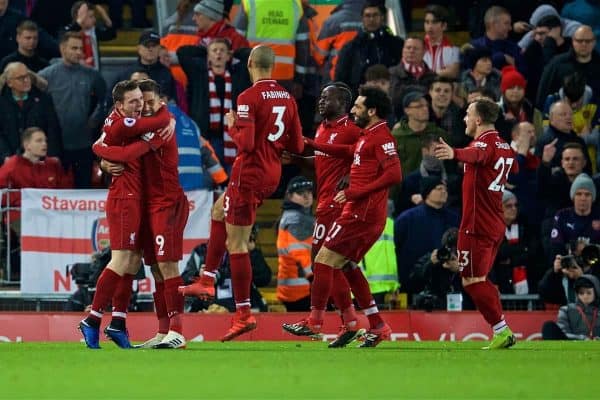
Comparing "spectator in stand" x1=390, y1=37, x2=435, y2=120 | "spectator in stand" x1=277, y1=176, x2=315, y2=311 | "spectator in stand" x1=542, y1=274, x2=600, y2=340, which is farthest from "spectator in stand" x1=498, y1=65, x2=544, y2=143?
"spectator in stand" x1=542, y1=274, x2=600, y2=340

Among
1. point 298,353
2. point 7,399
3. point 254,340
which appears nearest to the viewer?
point 7,399

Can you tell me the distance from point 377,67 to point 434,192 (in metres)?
1.89

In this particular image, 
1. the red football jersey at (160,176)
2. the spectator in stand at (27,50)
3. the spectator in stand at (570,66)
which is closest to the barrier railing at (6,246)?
the spectator in stand at (27,50)

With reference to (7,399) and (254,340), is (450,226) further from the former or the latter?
(7,399)

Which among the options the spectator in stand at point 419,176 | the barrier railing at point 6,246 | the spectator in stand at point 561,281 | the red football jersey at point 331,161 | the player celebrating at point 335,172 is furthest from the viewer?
the spectator in stand at point 419,176

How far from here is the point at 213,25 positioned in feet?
74.1

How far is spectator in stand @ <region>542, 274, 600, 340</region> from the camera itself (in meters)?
19.2

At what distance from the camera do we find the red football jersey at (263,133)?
1608 centimetres

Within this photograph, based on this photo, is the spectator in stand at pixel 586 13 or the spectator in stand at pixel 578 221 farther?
the spectator in stand at pixel 586 13

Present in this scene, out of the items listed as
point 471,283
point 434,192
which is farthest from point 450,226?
point 471,283

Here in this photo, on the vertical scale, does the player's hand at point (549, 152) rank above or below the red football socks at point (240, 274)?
above

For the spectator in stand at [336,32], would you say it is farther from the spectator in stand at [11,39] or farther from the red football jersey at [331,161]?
the red football jersey at [331,161]

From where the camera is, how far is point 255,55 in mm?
16234

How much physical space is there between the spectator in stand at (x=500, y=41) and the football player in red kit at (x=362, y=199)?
7.10 metres
